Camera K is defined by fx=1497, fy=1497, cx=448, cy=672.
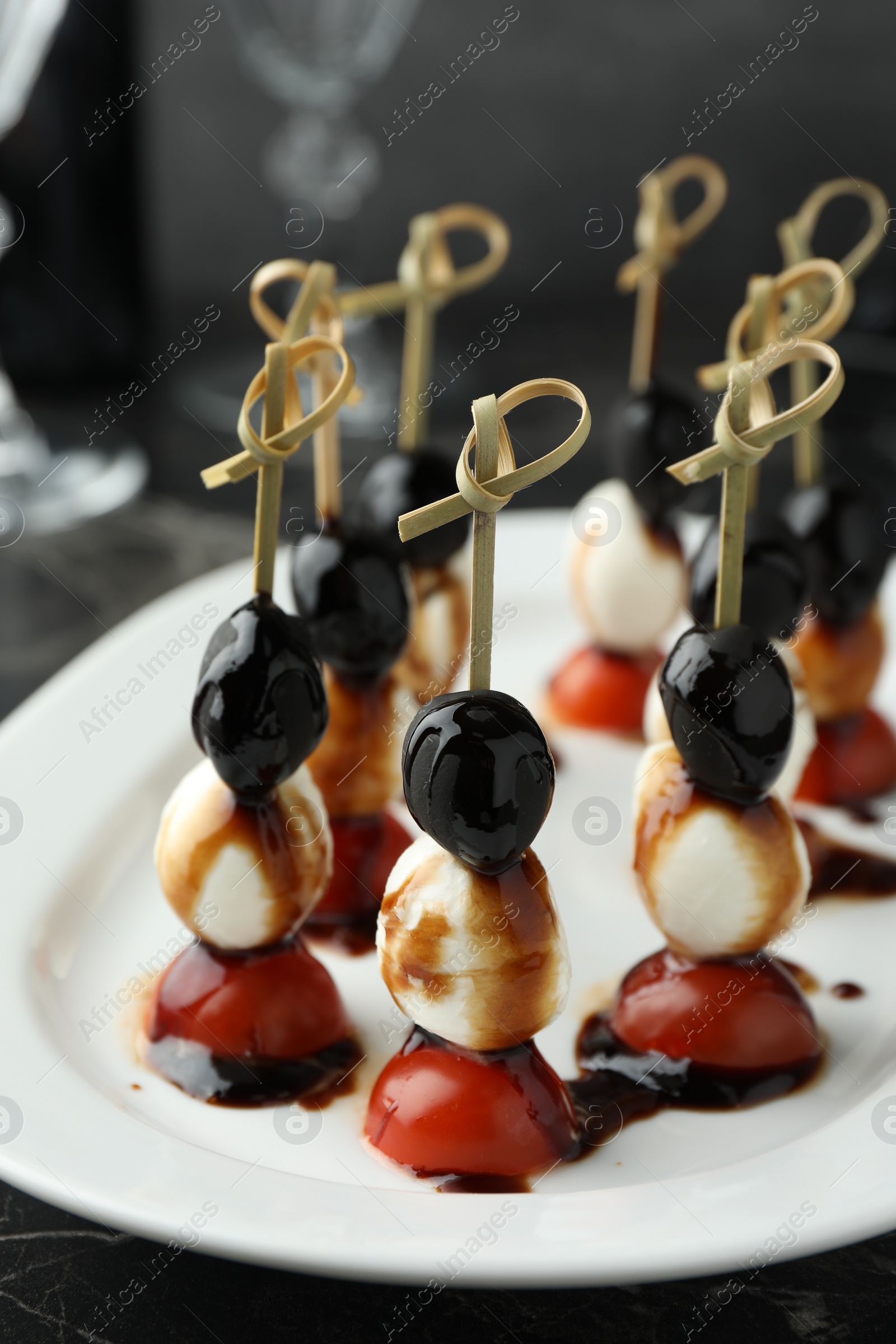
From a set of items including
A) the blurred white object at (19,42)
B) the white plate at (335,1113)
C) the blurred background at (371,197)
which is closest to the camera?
the white plate at (335,1113)

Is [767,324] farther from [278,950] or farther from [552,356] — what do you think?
[552,356]

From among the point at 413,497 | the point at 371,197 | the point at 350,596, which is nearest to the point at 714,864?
the point at 350,596

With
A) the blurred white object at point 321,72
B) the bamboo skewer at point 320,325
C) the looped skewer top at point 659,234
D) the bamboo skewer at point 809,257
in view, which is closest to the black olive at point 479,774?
the bamboo skewer at point 320,325

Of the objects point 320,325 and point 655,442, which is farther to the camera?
point 655,442

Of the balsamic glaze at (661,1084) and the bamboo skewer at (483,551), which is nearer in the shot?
the bamboo skewer at (483,551)

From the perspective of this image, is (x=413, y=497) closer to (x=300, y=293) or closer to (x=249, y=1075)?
(x=300, y=293)

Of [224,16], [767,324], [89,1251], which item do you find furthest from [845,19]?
[89,1251]

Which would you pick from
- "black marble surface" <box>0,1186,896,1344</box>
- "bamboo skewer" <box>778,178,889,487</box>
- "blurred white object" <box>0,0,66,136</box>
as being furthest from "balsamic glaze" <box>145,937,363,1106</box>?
"blurred white object" <box>0,0,66,136</box>

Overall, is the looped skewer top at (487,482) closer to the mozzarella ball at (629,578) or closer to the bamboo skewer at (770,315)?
the bamboo skewer at (770,315)
